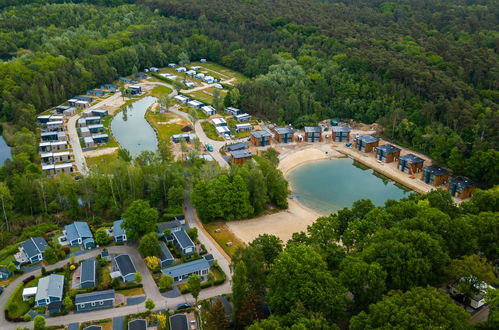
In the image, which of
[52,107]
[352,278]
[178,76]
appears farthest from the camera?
[178,76]

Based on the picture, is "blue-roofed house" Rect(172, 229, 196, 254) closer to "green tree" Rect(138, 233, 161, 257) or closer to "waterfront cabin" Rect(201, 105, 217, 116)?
"green tree" Rect(138, 233, 161, 257)

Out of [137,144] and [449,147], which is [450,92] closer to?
[449,147]

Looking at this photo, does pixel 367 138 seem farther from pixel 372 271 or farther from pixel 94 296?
pixel 94 296

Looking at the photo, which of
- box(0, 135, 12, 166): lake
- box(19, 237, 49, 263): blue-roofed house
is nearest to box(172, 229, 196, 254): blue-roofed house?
box(19, 237, 49, 263): blue-roofed house

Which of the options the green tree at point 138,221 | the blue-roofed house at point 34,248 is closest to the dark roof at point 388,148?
the green tree at point 138,221

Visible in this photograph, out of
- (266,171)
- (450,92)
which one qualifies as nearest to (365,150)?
(450,92)

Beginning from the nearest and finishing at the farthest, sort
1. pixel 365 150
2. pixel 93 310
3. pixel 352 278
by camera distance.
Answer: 1. pixel 352 278
2. pixel 93 310
3. pixel 365 150

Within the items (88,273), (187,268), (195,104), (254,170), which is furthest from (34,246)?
(195,104)
